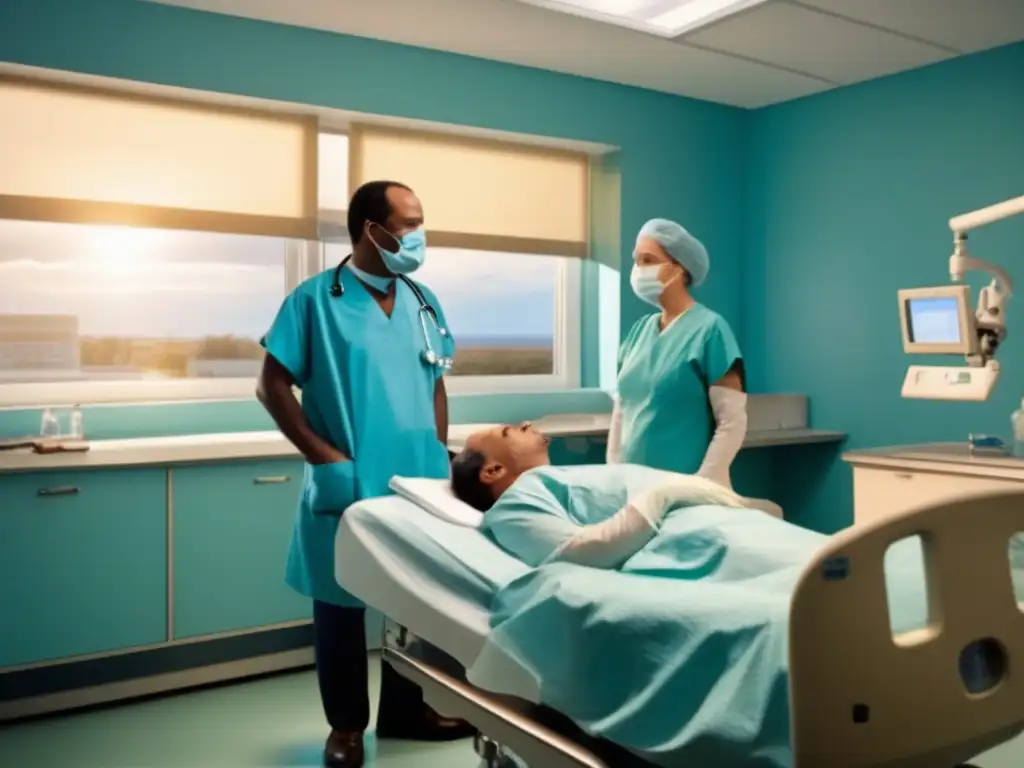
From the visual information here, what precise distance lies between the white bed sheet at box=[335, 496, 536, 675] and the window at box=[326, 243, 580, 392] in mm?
1901

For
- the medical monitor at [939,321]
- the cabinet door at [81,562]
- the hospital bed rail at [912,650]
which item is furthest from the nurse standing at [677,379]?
the cabinet door at [81,562]

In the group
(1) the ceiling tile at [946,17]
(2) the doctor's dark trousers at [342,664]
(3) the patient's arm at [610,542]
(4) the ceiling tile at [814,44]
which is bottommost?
(2) the doctor's dark trousers at [342,664]

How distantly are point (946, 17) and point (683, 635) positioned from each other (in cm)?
273

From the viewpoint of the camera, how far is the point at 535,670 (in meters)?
1.48

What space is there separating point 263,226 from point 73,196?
61 centimetres

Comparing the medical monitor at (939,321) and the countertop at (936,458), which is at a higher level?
the medical monitor at (939,321)

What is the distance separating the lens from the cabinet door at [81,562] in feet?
8.65

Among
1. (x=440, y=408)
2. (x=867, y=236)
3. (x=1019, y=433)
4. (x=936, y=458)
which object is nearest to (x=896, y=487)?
(x=936, y=458)

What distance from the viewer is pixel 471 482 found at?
6.88 feet

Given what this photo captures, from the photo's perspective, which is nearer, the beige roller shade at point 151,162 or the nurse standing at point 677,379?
the nurse standing at point 677,379

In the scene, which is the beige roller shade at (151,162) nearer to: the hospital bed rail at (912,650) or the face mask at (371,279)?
the face mask at (371,279)

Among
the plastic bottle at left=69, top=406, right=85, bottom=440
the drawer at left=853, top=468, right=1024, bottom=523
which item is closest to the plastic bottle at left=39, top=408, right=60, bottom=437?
the plastic bottle at left=69, top=406, right=85, bottom=440

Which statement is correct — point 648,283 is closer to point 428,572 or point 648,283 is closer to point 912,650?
point 428,572

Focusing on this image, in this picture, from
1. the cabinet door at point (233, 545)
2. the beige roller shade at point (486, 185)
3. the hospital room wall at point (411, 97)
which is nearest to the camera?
the cabinet door at point (233, 545)
